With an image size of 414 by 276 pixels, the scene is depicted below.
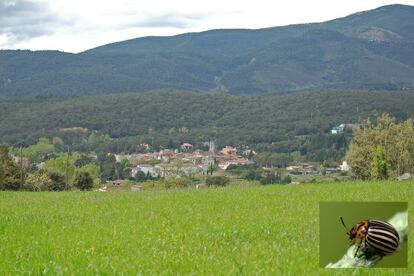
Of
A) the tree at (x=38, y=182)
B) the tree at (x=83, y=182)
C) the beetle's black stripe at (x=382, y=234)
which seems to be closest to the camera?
the beetle's black stripe at (x=382, y=234)

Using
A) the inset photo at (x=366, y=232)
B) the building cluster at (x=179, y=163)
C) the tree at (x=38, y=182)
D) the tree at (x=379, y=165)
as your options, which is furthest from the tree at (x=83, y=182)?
the inset photo at (x=366, y=232)

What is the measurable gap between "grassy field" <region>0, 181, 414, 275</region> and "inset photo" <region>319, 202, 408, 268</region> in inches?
91.0

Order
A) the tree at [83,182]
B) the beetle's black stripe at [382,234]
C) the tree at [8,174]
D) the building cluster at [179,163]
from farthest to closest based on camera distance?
the building cluster at [179,163]
the tree at [83,182]
the tree at [8,174]
the beetle's black stripe at [382,234]

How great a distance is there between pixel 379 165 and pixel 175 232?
88.8ft

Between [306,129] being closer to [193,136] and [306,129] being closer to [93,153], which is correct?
[193,136]

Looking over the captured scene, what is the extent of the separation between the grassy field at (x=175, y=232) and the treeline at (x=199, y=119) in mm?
80616

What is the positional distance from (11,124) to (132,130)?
23.5 metres

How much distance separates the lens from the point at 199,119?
5965 inches

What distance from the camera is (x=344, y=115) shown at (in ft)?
430

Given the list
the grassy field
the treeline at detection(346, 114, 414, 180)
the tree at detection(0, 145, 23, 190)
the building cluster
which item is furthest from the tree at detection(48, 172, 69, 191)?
the building cluster

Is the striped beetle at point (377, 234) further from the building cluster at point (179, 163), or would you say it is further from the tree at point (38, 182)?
the building cluster at point (179, 163)

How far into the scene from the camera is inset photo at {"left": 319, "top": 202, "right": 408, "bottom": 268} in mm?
5715

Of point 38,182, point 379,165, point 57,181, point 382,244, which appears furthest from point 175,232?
point 57,181

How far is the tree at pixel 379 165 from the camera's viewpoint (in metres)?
37.5
